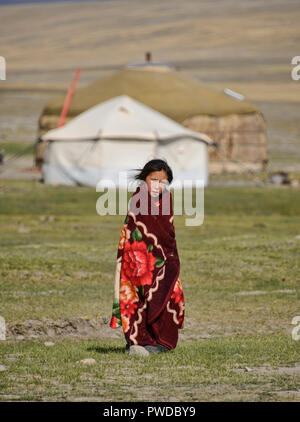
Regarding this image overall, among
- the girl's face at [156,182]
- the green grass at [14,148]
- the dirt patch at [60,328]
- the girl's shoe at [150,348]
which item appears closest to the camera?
the girl's face at [156,182]

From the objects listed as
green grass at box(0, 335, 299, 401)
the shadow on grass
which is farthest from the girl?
the shadow on grass

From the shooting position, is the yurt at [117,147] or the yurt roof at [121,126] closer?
the yurt at [117,147]

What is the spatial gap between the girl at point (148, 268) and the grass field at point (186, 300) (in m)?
0.26

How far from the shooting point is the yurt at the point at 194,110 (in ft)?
119

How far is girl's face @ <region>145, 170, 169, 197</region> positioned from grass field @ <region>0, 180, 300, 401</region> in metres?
1.29

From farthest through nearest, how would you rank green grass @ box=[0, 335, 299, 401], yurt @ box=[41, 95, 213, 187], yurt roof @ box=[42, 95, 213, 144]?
yurt roof @ box=[42, 95, 213, 144] < yurt @ box=[41, 95, 213, 187] < green grass @ box=[0, 335, 299, 401]

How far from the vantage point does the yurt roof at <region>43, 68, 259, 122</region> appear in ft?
118

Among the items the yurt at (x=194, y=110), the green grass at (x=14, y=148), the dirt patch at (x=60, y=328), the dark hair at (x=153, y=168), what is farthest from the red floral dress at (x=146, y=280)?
the green grass at (x=14, y=148)

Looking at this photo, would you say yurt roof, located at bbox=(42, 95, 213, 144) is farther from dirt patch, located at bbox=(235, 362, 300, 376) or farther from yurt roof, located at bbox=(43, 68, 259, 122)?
dirt patch, located at bbox=(235, 362, 300, 376)

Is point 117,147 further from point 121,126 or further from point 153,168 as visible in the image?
point 153,168

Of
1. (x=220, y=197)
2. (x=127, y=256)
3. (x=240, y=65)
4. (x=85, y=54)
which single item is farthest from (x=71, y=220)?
(x=85, y=54)

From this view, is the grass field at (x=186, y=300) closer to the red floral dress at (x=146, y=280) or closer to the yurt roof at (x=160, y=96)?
the red floral dress at (x=146, y=280)

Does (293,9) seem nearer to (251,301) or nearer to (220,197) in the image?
(220,197)
